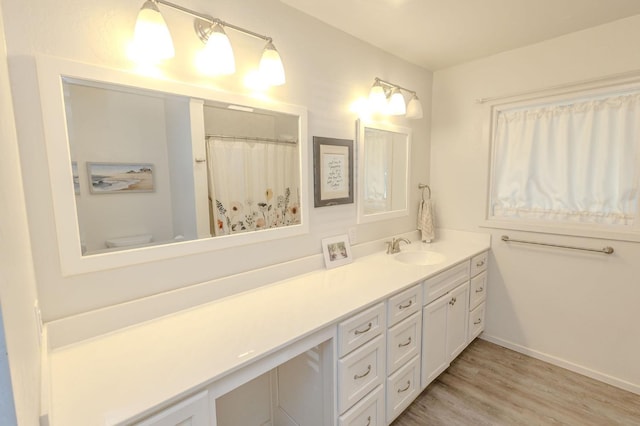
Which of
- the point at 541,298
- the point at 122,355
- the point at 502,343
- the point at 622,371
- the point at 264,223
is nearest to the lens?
the point at 122,355

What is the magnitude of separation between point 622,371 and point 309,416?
212cm

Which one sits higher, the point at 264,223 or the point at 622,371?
the point at 264,223

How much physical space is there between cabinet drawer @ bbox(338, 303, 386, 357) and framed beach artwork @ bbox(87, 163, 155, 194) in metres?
1.00

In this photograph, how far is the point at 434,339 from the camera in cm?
187

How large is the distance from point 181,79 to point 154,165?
388 mm

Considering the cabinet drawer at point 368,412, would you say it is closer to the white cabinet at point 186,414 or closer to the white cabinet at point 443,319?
the white cabinet at point 443,319

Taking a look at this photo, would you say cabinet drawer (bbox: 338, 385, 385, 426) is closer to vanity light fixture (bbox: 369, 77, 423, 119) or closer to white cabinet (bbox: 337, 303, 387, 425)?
white cabinet (bbox: 337, 303, 387, 425)

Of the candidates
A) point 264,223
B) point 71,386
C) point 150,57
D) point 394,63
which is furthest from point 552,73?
point 71,386

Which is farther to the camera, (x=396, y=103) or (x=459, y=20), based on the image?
(x=396, y=103)

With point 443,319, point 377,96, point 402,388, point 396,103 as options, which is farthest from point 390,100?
point 402,388

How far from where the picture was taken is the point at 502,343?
8.11ft

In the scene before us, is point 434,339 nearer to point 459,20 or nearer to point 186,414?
point 186,414

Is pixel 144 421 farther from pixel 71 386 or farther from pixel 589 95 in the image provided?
pixel 589 95

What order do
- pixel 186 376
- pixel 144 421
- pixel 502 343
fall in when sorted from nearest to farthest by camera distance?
1. pixel 144 421
2. pixel 186 376
3. pixel 502 343
